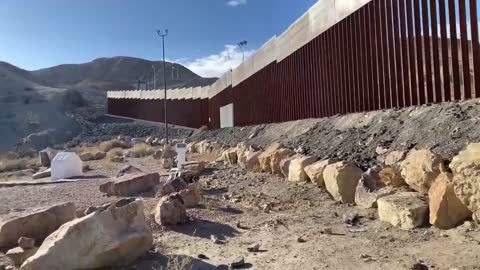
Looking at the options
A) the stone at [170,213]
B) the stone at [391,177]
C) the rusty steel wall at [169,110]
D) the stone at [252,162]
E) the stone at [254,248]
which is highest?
the rusty steel wall at [169,110]

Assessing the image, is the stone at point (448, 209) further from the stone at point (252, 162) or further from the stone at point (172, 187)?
the stone at point (252, 162)

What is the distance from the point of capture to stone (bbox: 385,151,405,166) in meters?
8.24

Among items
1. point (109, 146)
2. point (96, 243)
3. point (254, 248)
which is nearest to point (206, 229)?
point (254, 248)

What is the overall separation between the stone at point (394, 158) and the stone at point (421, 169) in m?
0.54

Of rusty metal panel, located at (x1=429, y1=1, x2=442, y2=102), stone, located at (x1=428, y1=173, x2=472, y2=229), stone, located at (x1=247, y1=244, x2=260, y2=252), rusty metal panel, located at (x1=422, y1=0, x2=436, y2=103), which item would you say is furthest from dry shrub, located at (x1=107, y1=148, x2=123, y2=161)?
stone, located at (x1=428, y1=173, x2=472, y2=229)

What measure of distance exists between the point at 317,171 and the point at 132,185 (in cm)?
492

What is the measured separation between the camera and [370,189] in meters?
8.09

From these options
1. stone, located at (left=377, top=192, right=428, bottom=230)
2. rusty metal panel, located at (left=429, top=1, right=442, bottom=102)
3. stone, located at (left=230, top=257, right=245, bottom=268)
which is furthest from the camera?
rusty metal panel, located at (left=429, top=1, right=442, bottom=102)

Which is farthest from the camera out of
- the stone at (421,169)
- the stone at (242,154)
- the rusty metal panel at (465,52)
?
the stone at (242,154)

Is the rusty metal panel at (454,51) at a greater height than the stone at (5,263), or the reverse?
the rusty metal panel at (454,51)

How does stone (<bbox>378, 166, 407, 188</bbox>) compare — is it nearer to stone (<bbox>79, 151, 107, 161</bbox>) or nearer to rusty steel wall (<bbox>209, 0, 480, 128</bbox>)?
rusty steel wall (<bbox>209, 0, 480, 128</bbox>)

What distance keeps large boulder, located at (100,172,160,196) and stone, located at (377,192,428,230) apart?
6.97 metres

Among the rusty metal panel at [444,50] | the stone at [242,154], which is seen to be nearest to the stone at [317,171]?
the rusty metal panel at [444,50]

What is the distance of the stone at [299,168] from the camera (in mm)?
10969
